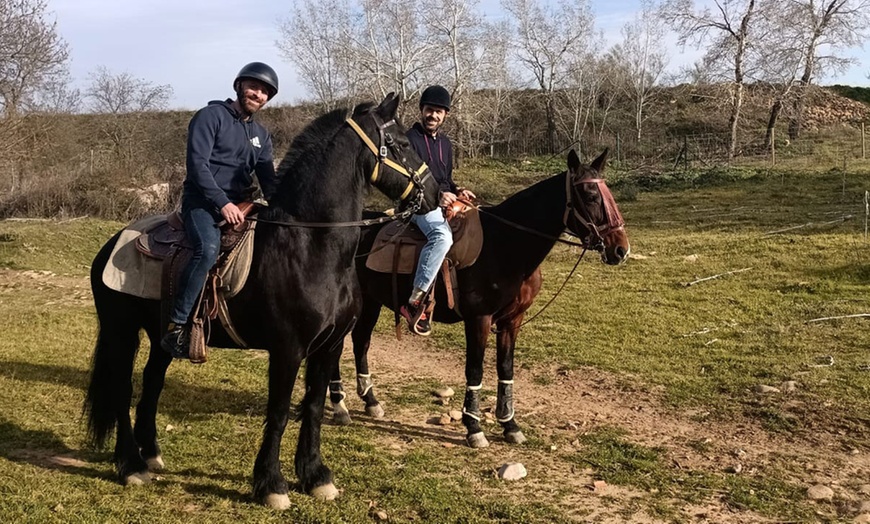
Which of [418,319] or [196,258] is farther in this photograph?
[418,319]

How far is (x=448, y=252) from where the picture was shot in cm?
541

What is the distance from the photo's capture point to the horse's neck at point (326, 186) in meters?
4.09

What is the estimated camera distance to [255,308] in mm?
4059

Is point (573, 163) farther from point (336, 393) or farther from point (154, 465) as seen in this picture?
point (154, 465)

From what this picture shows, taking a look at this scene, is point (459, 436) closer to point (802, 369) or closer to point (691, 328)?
point (802, 369)

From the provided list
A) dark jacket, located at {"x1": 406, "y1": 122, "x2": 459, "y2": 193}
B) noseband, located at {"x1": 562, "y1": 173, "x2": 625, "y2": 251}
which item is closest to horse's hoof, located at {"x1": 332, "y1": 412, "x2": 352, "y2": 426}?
dark jacket, located at {"x1": 406, "y1": 122, "x2": 459, "y2": 193}

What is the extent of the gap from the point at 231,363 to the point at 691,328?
627cm

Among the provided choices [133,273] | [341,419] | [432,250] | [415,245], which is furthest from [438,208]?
[133,273]

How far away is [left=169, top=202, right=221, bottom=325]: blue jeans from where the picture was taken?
3.95 metres

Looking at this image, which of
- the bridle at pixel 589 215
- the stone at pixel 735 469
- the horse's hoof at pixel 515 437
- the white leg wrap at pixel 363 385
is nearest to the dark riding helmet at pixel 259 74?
the bridle at pixel 589 215

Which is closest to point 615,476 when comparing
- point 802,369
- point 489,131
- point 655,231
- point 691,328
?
point 802,369

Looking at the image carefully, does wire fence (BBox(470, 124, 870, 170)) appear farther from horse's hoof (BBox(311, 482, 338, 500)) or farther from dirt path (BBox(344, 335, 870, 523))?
horse's hoof (BBox(311, 482, 338, 500))

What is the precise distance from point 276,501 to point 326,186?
6.86ft

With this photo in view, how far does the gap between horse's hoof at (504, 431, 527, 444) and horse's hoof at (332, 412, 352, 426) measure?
1.48 meters
